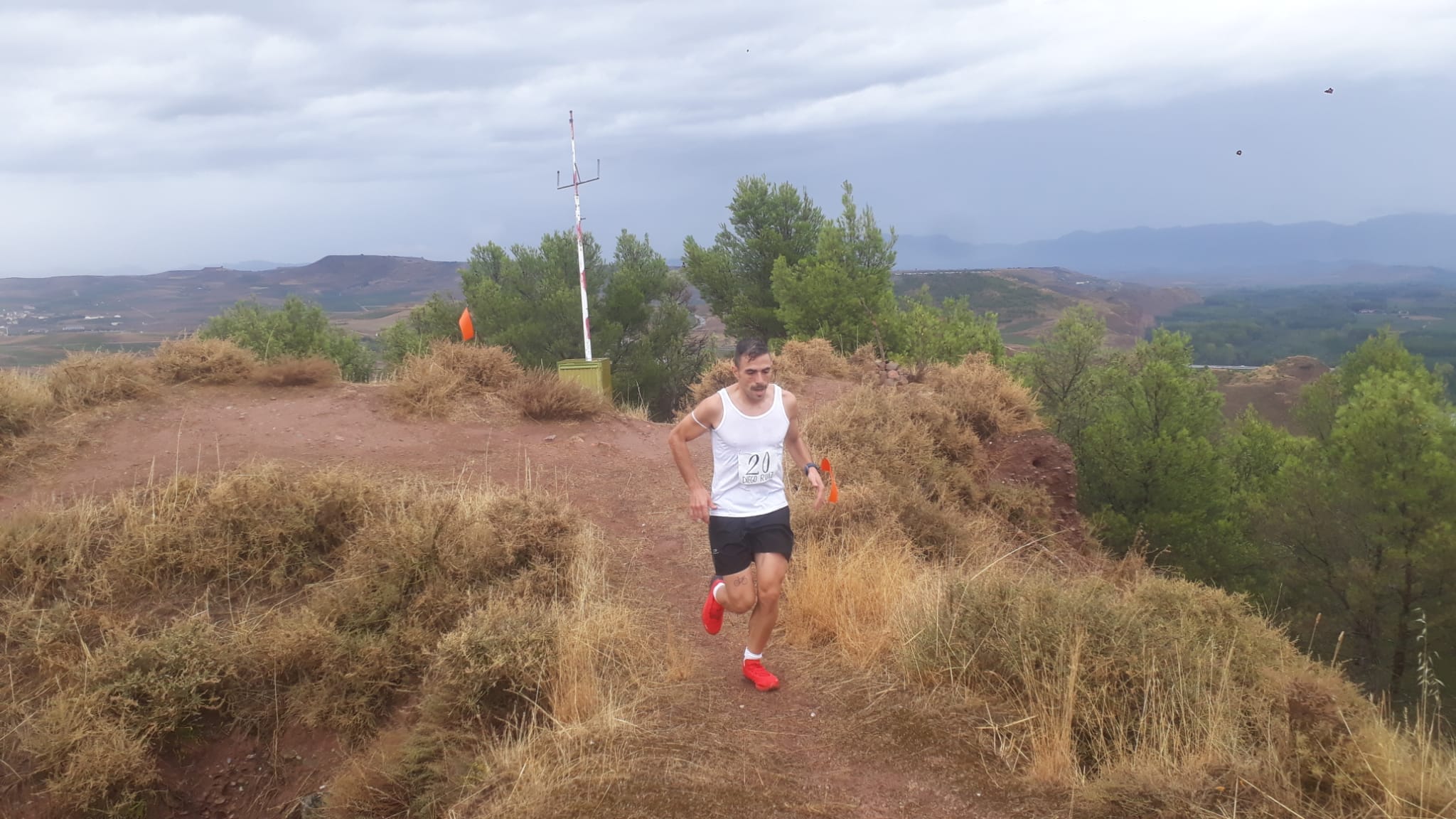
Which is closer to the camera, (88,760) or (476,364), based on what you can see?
(88,760)

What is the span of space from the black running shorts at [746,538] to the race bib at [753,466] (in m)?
0.17

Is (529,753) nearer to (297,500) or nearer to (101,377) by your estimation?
(297,500)

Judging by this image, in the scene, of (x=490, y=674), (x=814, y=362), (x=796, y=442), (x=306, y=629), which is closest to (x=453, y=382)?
(x=306, y=629)

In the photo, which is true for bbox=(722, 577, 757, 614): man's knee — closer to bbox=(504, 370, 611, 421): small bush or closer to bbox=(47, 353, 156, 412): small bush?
bbox=(504, 370, 611, 421): small bush

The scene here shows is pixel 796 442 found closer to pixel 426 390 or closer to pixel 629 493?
pixel 629 493

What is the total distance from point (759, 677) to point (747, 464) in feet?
3.61

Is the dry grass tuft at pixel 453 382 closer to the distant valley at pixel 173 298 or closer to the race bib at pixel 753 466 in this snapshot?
the distant valley at pixel 173 298

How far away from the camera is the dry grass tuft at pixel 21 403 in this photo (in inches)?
300

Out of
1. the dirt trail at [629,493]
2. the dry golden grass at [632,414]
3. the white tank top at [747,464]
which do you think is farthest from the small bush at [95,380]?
the white tank top at [747,464]

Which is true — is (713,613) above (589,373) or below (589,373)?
below

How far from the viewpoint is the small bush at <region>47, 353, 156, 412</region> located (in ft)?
27.9

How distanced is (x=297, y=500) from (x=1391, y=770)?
6.23m

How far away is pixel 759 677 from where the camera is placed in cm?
439

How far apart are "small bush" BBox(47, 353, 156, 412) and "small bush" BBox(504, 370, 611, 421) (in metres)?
3.73
